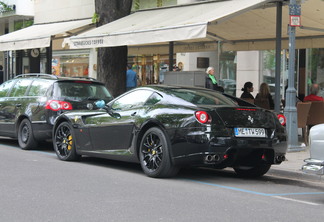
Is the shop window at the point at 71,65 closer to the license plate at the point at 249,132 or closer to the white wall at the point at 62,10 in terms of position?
the white wall at the point at 62,10

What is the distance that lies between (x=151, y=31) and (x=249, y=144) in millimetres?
Result: 5525

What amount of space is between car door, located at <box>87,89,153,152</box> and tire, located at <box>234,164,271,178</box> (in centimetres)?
186

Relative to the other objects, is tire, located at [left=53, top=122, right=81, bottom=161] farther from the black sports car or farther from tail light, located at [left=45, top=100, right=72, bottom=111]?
tail light, located at [left=45, top=100, right=72, bottom=111]

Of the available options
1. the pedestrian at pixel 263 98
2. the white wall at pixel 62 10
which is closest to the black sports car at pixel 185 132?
the pedestrian at pixel 263 98

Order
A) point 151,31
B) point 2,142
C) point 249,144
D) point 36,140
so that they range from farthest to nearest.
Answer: point 2,142 → point 151,31 → point 36,140 → point 249,144

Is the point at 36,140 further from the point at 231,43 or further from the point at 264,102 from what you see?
the point at 231,43

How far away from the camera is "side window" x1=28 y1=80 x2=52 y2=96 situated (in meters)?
12.4

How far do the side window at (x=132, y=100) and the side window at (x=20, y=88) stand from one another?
153 inches

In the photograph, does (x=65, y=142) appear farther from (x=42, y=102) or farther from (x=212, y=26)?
(x=212, y=26)

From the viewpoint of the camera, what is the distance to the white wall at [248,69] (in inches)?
910

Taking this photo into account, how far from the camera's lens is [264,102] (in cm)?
1501

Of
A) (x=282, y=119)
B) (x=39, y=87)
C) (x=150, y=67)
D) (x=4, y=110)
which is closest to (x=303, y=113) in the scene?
(x=282, y=119)

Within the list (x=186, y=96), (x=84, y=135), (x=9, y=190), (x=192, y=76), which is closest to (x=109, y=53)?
(x=192, y=76)

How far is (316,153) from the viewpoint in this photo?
7.17 m
